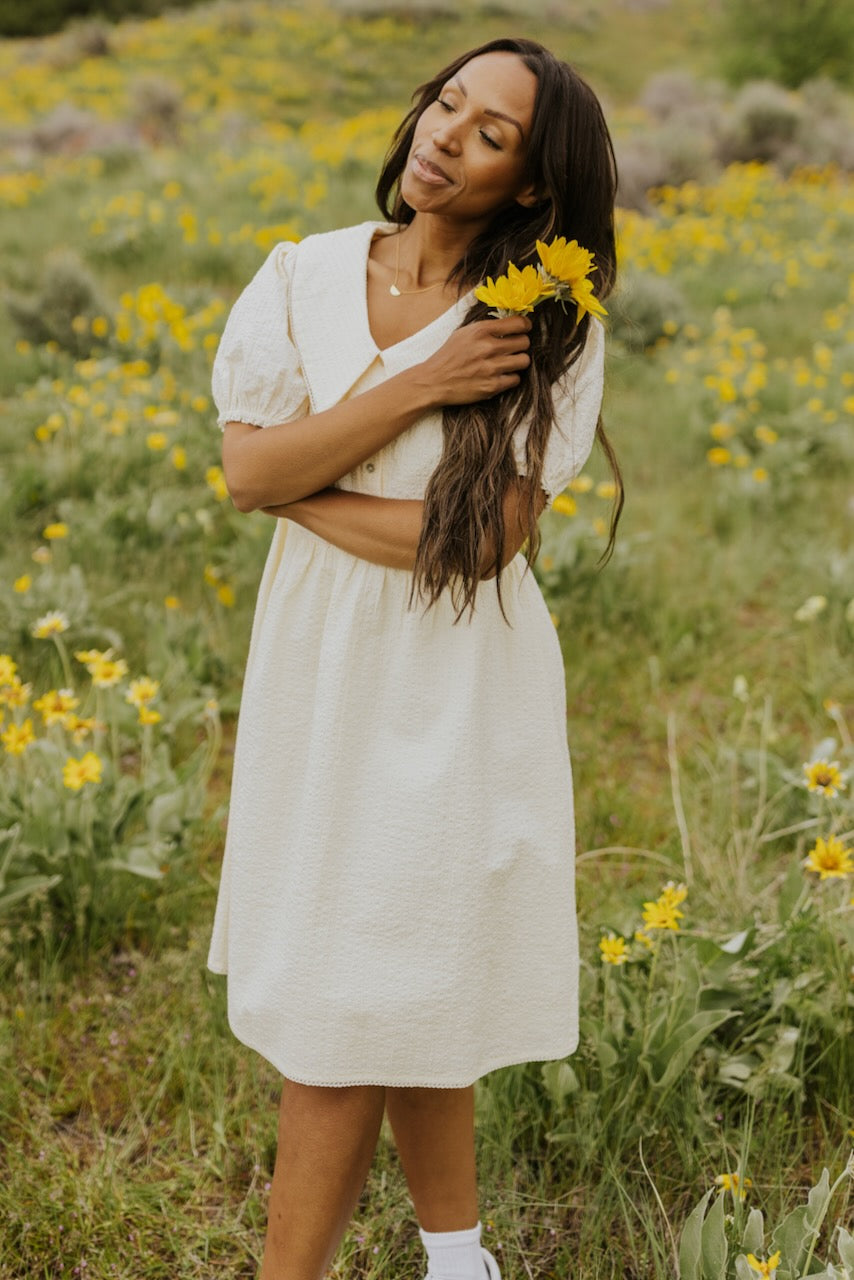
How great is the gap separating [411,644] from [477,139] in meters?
0.69

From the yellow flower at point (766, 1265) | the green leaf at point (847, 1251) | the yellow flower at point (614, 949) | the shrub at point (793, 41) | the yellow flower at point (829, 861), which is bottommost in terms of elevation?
the green leaf at point (847, 1251)

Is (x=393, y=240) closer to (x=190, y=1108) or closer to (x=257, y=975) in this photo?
(x=257, y=975)

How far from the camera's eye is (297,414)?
165 cm

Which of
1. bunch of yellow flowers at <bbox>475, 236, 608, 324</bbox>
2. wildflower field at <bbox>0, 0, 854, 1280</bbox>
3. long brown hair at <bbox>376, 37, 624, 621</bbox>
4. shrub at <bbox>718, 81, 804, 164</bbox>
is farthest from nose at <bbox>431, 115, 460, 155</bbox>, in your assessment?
shrub at <bbox>718, 81, 804, 164</bbox>

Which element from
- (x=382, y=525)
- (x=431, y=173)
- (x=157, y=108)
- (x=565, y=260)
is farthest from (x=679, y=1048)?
(x=157, y=108)

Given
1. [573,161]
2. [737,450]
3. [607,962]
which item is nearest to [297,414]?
[573,161]

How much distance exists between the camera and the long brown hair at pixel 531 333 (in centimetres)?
152

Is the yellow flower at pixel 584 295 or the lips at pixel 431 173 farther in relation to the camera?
the lips at pixel 431 173

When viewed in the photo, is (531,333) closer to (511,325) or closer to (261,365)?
(511,325)

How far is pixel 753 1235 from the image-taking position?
1628mm

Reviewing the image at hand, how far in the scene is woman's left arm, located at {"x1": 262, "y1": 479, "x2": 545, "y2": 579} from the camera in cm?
155

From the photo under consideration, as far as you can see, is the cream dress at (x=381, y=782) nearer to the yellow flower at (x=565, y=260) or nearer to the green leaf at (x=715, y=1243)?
the yellow flower at (x=565, y=260)

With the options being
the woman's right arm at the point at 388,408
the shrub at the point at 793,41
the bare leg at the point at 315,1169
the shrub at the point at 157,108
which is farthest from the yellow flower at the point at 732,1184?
the shrub at the point at 793,41

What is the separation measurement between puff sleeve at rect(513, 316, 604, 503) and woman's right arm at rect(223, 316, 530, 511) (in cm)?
8
